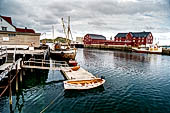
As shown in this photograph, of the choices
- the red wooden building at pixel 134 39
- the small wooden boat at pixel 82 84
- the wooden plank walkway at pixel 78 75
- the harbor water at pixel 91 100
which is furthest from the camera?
the red wooden building at pixel 134 39

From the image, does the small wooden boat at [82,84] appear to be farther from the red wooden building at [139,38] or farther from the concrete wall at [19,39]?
the red wooden building at [139,38]

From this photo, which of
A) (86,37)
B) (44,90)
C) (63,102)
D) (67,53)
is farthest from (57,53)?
(86,37)

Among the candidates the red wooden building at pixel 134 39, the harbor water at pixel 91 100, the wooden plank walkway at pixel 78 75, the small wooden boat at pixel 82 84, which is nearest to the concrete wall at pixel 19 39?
the wooden plank walkway at pixel 78 75

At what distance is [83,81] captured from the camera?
61.3 ft

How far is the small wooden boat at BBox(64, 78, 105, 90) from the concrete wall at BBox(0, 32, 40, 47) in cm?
2476

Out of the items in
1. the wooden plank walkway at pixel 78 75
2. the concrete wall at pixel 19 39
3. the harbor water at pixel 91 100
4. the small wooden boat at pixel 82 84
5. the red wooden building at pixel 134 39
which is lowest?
the harbor water at pixel 91 100

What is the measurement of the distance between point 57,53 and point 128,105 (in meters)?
36.5

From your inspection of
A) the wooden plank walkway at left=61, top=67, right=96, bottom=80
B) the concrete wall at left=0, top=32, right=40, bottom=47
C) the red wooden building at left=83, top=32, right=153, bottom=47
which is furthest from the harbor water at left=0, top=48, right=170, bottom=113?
the red wooden building at left=83, top=32, right=153, bottom=47

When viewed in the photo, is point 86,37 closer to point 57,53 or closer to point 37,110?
point 57,53

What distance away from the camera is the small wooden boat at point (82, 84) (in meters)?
17.0

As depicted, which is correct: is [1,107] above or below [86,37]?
below

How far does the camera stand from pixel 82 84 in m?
17.5

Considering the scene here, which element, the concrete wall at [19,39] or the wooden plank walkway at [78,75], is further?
the concrete wall at [19,39]

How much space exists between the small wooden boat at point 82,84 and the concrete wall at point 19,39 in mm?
24756
